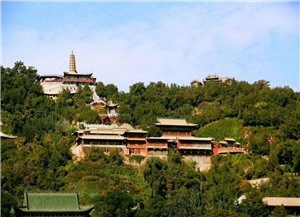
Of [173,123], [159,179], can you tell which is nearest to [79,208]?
[159,179]

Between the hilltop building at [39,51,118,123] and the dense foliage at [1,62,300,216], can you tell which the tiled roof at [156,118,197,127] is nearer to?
the dense foliage at [1,62,300,216]

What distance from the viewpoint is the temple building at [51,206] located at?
37.5 meters

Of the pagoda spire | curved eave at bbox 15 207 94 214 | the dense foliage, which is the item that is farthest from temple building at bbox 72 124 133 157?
the pagoda spire

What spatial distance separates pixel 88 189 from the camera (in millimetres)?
44469

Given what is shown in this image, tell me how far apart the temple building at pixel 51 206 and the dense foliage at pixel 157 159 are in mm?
1257

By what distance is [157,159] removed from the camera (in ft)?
164

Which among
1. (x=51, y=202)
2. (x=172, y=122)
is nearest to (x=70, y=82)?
(x=172, y=122)

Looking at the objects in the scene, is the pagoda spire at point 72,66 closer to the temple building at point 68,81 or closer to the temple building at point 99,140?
the temple building at point 68,81

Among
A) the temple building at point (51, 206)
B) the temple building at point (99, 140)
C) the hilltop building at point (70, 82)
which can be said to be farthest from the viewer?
the hilltop building at point (70, 82)

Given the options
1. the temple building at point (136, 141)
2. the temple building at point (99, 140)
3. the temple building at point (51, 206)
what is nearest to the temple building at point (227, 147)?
the temple building at point (136, 141)

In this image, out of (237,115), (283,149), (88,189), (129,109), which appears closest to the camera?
(88,189)

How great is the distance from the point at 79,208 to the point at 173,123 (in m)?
20.5

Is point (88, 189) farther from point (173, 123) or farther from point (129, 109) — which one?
point (129, 109)

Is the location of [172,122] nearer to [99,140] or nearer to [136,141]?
[136,141]
